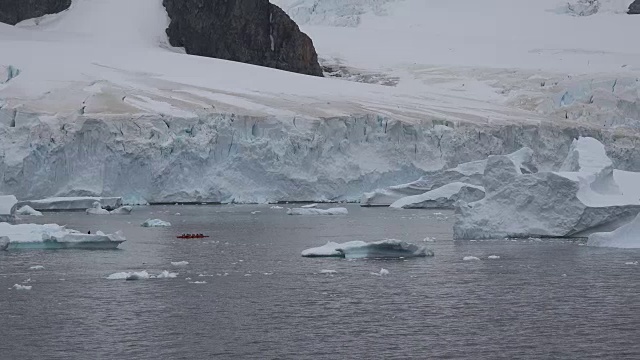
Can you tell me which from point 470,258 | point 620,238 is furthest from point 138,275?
point 620,238

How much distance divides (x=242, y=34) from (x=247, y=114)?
12.6 meters

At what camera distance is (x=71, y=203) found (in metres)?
26.3

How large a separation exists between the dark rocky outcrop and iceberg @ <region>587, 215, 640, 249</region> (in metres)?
27.1

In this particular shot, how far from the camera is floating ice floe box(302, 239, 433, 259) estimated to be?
16297mm

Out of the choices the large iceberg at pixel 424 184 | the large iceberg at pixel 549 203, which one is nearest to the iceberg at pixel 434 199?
the large iceberg at pixel 424 184

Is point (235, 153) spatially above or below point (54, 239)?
above

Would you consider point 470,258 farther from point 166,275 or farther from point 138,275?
point 138,275

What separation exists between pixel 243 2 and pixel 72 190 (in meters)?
15.5

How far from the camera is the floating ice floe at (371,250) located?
1630 cm

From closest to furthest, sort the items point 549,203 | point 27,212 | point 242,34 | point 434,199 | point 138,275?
point 138,275 < point 549,203 < point 27,212 < point 434,199 < point 242,34

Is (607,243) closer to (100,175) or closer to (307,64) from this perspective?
(100,175)

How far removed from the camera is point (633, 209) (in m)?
17.8

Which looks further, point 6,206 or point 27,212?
point 27,212

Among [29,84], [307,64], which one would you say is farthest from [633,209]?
[307,64]
